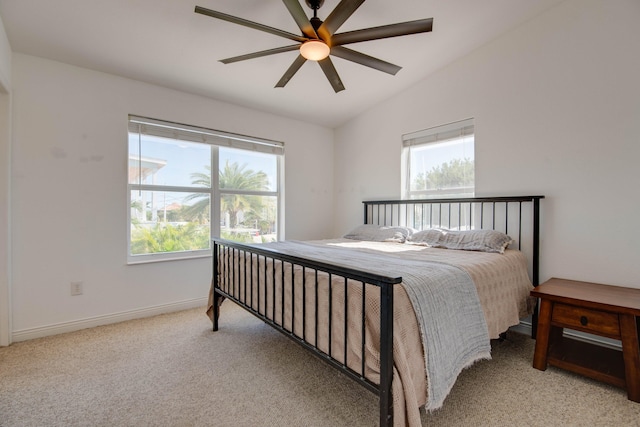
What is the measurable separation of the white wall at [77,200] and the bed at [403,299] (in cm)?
89

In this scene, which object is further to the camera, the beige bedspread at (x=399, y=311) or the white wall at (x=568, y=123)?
the white wall at (x=568, y=123)

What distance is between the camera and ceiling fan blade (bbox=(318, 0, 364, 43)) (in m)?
1.51

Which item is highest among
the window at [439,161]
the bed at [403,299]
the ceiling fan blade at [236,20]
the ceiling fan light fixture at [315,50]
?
the ceiling fan blade at [236,20]

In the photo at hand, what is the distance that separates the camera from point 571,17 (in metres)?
2.30

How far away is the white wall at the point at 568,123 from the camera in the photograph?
6.84 feet

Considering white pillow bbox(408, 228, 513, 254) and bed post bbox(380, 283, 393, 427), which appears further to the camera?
white pillow bbox(408, 228, 513, 254)

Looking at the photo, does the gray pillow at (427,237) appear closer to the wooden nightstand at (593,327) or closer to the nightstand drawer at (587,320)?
the wooden nightstand at (593,327)

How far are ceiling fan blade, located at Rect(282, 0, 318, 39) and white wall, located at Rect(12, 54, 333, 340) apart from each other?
1.91 metres

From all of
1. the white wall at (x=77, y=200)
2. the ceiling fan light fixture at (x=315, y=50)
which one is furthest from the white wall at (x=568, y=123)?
the white wall at (x=77, y=200)

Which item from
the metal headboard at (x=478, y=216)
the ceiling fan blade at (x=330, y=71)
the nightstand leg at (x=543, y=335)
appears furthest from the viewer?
the metal headboard at (x=478, y=216)

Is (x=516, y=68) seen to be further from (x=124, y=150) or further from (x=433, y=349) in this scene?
(x=124, y=150)

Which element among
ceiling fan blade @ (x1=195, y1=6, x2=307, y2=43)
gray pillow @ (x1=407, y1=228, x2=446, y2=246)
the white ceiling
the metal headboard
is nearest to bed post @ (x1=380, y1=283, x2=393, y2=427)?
ceiling fan blade @ (x1=195, y1=6, x2=307, y2=43)

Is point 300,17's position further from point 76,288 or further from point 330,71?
point 76,288

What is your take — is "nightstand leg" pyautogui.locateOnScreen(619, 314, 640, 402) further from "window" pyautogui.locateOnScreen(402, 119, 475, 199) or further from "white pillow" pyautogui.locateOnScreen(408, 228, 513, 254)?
"window" pyautogui.locateOnScreen(402, 119, 475, 199)
